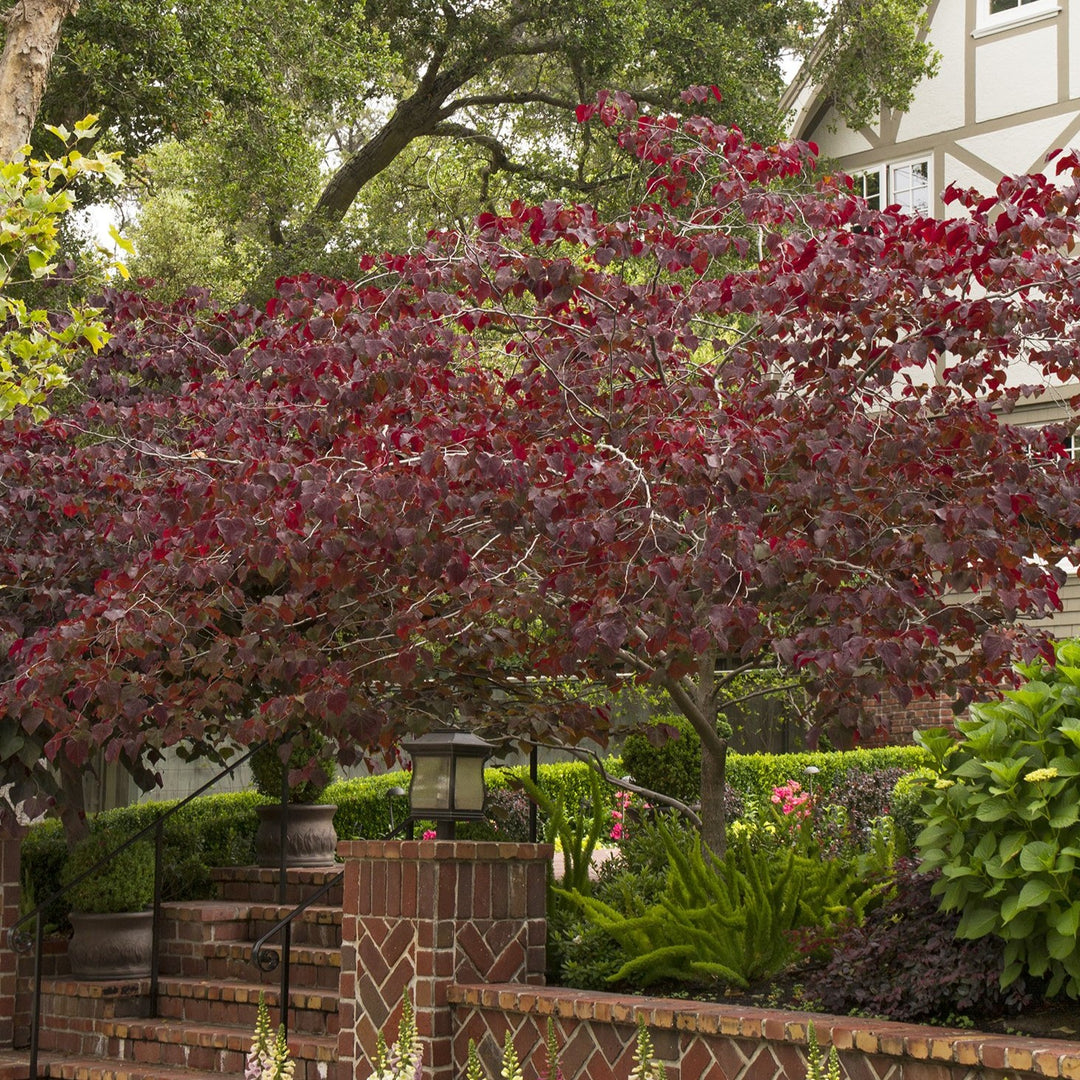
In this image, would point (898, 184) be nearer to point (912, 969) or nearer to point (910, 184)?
point (910, 184)

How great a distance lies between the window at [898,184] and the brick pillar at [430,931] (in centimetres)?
1235

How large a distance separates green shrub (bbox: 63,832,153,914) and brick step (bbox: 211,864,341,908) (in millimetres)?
838

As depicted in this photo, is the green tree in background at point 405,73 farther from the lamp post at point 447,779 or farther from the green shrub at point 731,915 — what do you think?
the green shrub at point 731,915

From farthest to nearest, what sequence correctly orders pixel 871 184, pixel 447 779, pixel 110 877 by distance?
pixel 871 184 < pixel 110 877 < pixel 447 779

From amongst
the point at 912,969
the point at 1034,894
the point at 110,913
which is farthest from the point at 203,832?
the point at 1034,894

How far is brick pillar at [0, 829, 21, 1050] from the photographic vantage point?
782 cm

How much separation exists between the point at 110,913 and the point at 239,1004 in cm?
123

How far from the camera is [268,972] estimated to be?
7.26 metres

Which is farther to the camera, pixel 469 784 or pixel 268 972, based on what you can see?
pixel 268 972

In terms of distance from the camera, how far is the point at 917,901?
521 cm

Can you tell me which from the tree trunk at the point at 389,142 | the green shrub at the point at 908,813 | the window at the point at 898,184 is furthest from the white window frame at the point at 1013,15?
the green shrub at the point at 908,813

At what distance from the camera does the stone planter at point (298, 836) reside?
9.34 meters

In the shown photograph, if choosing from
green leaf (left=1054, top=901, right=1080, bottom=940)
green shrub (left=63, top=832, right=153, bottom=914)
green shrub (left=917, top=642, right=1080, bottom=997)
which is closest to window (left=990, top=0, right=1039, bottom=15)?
green shrub (left=917, top=642, right=1080, bottom=997)

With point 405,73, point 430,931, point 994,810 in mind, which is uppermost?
point 405,73
